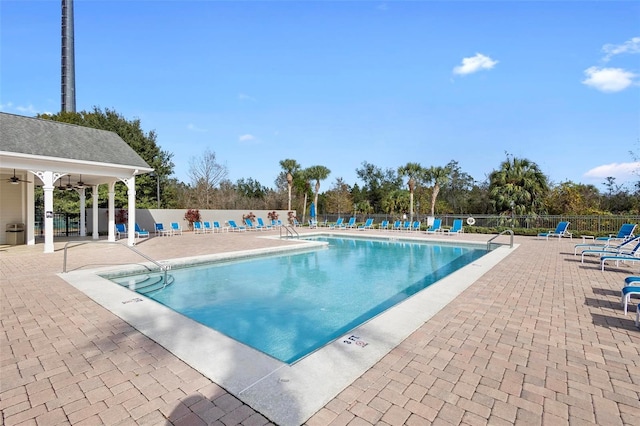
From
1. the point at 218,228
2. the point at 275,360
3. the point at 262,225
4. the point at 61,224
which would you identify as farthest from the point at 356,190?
the point at 275,360

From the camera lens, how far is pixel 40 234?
17719mm

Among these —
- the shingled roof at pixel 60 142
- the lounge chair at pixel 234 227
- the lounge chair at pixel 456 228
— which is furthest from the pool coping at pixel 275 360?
the lounge chair at pixel 234 227

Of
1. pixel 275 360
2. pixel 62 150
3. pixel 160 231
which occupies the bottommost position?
pixel 275 360

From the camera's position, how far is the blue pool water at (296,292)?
5.33 metres

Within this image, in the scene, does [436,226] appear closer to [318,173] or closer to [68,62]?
[318,173]

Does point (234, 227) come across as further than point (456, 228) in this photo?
Yes

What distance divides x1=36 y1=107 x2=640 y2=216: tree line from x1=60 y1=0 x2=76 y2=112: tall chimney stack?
26.4 meters

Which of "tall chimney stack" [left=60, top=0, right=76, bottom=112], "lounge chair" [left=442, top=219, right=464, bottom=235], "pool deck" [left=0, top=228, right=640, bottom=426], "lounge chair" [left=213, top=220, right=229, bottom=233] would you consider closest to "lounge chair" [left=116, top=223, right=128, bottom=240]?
"lounge chair" [left=213, top=220, right=229, bottom=233]

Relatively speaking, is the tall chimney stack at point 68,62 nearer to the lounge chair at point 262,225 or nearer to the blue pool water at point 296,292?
the lounge chair at point 262,225

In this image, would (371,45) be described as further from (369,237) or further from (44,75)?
(44,75)

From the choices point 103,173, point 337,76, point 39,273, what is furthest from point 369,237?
point 39,273

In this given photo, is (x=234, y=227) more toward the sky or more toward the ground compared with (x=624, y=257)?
more toward the ground

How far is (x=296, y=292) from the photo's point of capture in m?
7.63

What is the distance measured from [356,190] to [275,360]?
4106 cm
